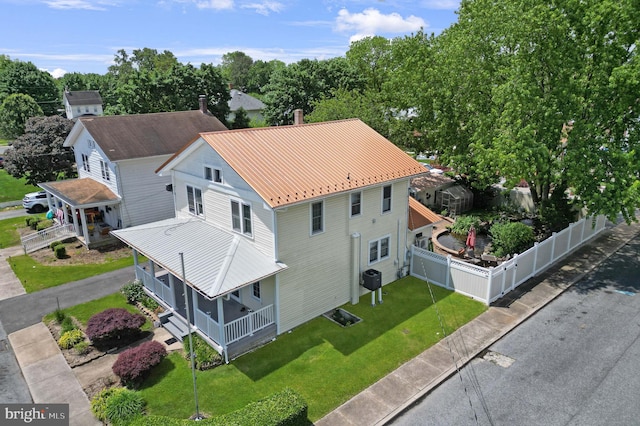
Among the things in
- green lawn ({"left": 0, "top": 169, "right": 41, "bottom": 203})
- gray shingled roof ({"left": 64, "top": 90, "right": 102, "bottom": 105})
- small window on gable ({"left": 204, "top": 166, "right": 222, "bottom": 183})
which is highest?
gray shingled roof ({"left": 64, "top": 90, "right": 102, "bottom": 105})

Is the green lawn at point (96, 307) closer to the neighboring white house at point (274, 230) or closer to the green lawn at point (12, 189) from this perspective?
the neighboring white house at point (274, 230)

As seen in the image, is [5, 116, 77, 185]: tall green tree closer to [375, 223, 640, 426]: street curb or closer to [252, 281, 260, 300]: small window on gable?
[252, 281, 260, 300]: small window on gable

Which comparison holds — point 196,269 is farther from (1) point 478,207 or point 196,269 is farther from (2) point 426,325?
(1) point 478,207

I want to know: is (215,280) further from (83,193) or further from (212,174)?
(83,193)

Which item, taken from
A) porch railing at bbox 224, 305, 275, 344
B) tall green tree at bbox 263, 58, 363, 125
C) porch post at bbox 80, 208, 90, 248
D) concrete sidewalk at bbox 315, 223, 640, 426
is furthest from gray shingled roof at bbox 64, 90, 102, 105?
concrete sidewalk at bbox 315, 223, 640, 426

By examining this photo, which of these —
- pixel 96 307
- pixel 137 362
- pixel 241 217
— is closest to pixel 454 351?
pixel 241 217

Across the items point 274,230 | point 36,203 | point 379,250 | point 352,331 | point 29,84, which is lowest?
point 352,331

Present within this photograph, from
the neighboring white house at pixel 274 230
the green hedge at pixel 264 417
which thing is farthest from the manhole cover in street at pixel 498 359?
the green hedge at pixel 264 417
